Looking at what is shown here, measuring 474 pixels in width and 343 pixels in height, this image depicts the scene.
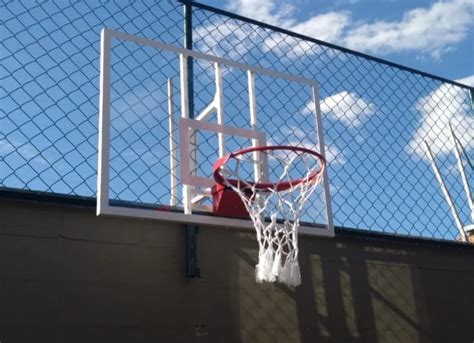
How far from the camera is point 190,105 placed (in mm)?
3174

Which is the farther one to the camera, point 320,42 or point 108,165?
point 320,42

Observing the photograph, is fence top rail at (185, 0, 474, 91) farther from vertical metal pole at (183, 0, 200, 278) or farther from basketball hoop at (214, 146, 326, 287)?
basketball hoop at (214, 146, 326, 287)

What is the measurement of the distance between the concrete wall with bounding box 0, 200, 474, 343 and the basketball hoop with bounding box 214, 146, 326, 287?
38 centimetres

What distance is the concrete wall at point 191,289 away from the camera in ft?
8.47

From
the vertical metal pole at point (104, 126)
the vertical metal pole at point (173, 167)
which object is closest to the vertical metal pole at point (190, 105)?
the vertical metal pole at point (173, 167)

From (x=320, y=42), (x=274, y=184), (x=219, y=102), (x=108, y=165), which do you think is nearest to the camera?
(x=108, y=165)

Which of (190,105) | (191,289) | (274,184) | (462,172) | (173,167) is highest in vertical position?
(190,105)

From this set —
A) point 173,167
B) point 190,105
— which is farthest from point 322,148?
point 173,167

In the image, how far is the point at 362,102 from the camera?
401 cm

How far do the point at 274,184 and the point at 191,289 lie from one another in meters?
0.69

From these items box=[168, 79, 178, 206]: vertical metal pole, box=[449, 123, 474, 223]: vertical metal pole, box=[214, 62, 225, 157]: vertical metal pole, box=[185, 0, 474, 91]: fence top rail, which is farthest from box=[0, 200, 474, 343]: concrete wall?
box=[185, 0, 474, 91]: fence top rail

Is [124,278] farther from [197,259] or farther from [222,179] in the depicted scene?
[222,179]

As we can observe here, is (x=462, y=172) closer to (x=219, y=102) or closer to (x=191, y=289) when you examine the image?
(x=219, y=102)

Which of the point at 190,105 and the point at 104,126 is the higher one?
the point at 190,105
